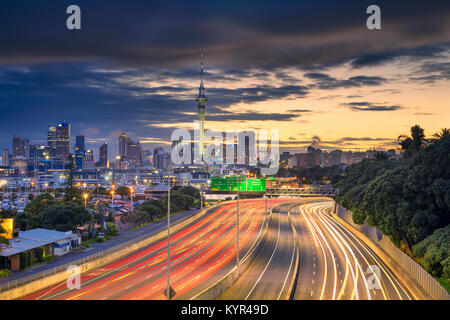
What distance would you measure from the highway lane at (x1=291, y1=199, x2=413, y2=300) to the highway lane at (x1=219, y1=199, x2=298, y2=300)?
52.9 inches

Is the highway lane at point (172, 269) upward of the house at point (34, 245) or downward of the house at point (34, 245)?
downward

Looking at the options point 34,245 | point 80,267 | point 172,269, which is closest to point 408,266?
point 172,269

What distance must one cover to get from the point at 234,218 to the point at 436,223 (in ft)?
182

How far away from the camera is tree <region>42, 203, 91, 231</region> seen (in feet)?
211

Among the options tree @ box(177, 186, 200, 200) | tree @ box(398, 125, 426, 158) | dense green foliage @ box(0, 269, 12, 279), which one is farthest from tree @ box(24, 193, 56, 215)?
tree @ box(398, 125, 426, 158)

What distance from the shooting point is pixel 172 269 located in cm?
4659

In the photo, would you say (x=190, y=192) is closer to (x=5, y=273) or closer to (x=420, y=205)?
(x=420, y=205)

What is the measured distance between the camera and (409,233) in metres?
46.4

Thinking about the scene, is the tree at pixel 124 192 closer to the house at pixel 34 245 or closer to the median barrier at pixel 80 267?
the median barrier at pixel 80 267

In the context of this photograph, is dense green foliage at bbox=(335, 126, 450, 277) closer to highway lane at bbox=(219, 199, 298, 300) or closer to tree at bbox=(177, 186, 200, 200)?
highway lane at bbox=(219, 199, 298, 300)

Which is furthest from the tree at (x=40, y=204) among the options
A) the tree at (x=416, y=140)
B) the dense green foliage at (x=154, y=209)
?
the tree at (x=416, y=140)

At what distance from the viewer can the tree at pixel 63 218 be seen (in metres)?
64.2

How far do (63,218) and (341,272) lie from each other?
42.1 meters

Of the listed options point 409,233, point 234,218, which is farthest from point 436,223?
point 234,218
